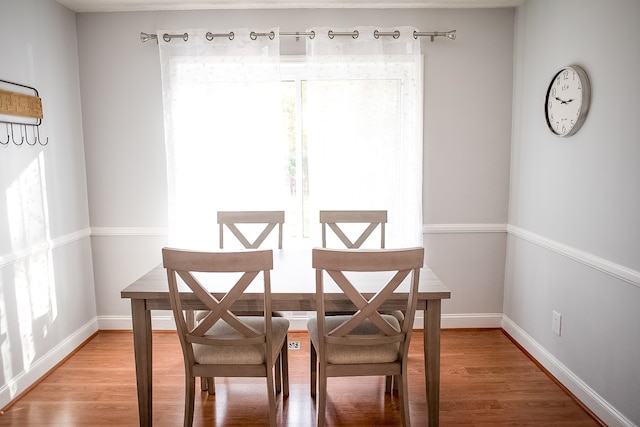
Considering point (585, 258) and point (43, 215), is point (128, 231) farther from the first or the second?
point (585, 258)

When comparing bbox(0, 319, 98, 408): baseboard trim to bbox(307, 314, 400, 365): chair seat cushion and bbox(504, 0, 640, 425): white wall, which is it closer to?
bbox(307, 314, 400, 365): chair seat cushion

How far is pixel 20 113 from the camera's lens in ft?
8.18

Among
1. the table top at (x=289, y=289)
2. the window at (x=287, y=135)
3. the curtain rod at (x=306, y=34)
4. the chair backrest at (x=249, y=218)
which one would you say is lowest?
the table top at (x=289, y=289)

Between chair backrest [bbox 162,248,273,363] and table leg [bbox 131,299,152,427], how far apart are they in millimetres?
206

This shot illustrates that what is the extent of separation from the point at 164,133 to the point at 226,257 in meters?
1.87

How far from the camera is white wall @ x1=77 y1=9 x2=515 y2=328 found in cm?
309

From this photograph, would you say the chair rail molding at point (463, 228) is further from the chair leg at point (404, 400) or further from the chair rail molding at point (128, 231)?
the chair rail molding at point (128, 231)

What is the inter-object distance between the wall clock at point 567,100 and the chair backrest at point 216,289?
1.87 meters

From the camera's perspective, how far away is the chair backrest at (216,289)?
5.43 ft

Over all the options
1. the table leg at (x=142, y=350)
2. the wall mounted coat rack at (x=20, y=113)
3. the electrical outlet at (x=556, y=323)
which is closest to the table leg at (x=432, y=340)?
the electrical outlet at (x=556, y=323)

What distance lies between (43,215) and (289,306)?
6.23 feet

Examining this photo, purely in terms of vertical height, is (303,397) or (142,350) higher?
(142,350)

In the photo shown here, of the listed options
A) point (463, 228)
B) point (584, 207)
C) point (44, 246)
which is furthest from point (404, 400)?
point (44, 246)

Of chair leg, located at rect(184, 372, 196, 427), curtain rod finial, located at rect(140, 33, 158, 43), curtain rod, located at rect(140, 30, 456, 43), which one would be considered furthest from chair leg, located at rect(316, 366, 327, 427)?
curtain rod finial, located at rect(140, 33, 158, 43)
